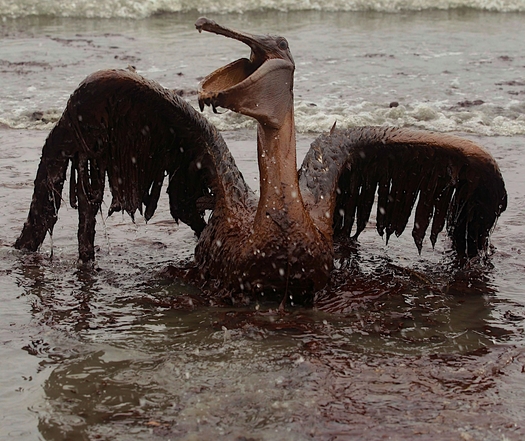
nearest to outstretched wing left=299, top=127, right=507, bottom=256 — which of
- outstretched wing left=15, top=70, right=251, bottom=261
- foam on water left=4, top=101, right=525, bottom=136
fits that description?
outstretched wing left=15, top=70, right=251, bottom=261

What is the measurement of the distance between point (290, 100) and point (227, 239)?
97cm

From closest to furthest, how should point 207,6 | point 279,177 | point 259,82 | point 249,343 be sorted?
point 249,343, point 259,82, point 279,177, point 207,6

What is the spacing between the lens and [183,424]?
4246 millimetres

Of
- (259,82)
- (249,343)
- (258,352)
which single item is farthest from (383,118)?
(258,352)

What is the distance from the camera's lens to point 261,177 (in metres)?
6.03

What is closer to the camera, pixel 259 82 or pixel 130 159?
pixel 259 82

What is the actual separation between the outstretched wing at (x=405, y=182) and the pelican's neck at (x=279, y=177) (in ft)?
1.20

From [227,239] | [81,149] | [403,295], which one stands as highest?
[81,149]

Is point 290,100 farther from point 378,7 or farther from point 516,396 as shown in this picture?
point 378,7

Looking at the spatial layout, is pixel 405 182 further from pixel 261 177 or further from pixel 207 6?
pixel 207 6

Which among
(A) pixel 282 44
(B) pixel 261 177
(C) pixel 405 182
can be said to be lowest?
(C) pixel 405 182

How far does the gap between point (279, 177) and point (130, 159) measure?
115 cm

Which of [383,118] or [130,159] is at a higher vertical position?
[130,159]

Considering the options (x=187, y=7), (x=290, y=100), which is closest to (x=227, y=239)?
(x=290, y=100)
